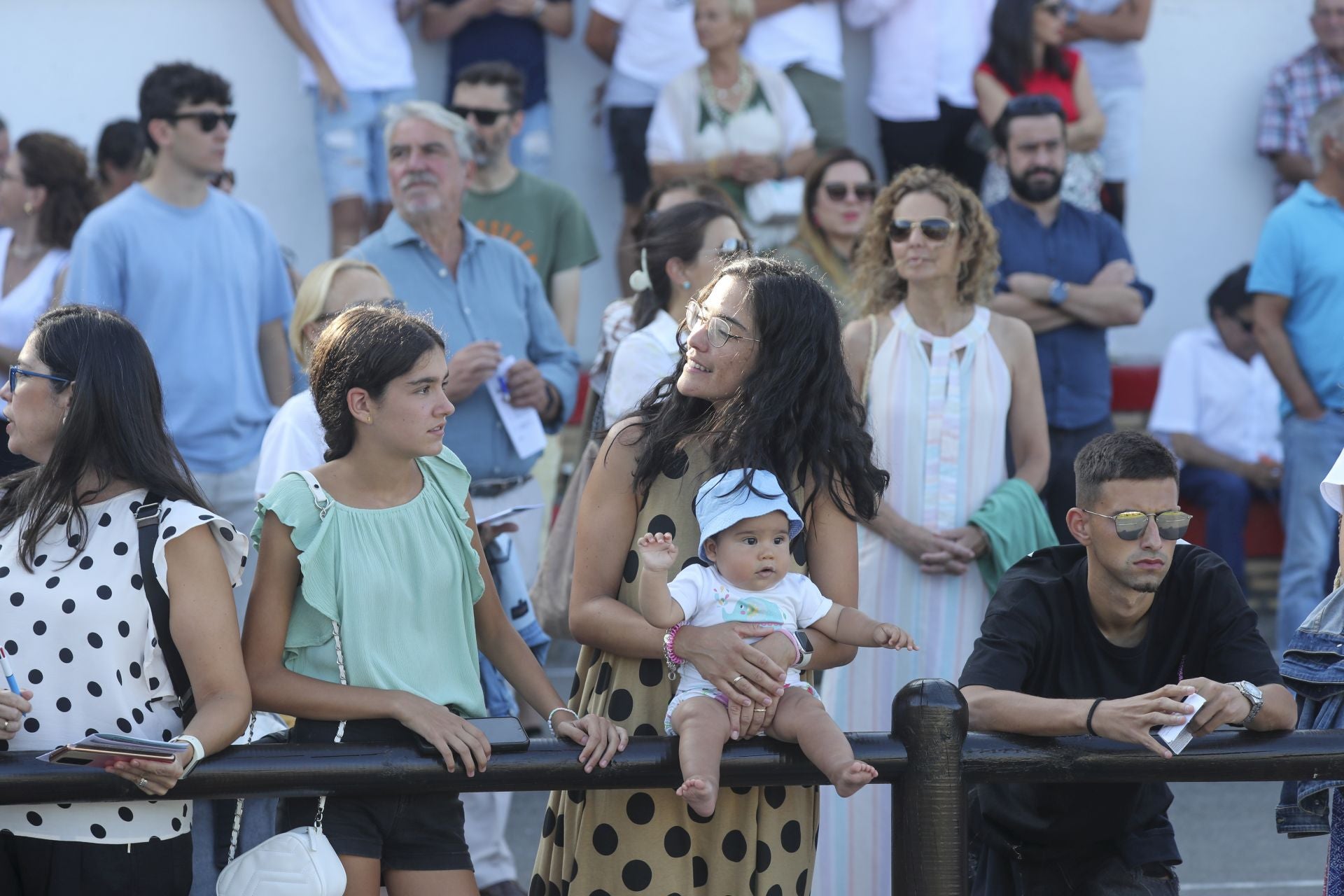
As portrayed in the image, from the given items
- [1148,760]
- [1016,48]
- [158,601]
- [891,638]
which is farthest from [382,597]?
[1016,48]

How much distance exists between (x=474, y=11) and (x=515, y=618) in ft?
15.6

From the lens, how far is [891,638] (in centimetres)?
294

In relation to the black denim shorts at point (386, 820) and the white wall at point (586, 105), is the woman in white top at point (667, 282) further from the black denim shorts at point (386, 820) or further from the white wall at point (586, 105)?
the white wall at point (586, 105)

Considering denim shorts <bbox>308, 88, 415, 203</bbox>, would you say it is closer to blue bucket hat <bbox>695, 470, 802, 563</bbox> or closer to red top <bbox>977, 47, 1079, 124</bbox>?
red top <bbox>977, 47, 1079, 124</bbox>

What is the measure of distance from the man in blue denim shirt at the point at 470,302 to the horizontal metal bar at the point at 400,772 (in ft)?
7.83

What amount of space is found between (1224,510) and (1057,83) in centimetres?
230

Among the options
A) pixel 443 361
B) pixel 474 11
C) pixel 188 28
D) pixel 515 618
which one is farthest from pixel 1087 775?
pixel 188 28

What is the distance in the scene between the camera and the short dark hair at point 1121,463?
3334mm

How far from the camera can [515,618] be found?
4203mm

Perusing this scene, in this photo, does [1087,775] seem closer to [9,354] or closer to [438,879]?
[438,879]

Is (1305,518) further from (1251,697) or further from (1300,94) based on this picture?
(1251,697)

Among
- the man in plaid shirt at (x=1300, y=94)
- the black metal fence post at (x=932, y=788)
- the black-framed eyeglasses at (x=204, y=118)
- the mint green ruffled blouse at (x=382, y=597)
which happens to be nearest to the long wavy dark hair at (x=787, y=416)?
the mint green ruffled blouse at (x=382, y=597)

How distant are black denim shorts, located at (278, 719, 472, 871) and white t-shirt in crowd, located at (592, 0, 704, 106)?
561 centimetres

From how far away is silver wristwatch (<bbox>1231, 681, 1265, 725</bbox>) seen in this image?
2.94 metres
